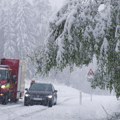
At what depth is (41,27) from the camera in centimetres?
9350

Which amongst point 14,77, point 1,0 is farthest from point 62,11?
point 1,0

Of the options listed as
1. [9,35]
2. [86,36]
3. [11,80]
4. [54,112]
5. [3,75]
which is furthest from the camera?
[9,35]

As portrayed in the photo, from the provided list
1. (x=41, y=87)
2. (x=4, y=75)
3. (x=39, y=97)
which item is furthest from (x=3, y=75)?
(x=41, y=87)

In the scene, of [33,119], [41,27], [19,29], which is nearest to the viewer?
[33,119]

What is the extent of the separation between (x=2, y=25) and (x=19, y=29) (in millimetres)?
3762

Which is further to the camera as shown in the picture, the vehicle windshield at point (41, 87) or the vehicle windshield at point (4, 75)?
the vehicle windshield at point (41, 87)

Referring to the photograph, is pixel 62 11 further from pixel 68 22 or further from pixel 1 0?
pixel 1 0

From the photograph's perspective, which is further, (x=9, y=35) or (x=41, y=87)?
(x=9, y=35)

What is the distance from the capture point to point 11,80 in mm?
30766

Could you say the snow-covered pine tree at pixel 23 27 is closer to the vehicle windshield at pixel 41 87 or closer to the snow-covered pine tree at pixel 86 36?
the vehicle windshield at pixel 41 87

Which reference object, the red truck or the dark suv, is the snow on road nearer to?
the dark suv

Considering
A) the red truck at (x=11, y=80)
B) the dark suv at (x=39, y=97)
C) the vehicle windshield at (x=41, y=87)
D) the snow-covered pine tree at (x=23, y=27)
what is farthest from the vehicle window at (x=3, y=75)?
the snow-covered pine tree at (x=23, y=27)

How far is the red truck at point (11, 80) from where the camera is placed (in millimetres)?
29438

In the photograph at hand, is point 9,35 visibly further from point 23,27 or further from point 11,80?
point 11,80
